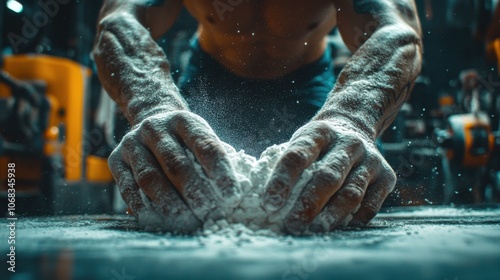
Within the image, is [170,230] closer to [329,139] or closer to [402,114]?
[329,139]

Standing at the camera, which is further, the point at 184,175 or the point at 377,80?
the point at 377,80

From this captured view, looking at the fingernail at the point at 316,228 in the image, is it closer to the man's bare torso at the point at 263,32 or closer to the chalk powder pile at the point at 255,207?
the chalk powder pile at the point at 255,207

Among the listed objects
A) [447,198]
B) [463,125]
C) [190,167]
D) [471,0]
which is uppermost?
[471,0]

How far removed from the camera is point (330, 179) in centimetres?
74

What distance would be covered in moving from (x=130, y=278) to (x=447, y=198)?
3.57m

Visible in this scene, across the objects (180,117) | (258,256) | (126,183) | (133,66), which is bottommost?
(258,256)

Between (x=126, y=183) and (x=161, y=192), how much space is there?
0.13 m

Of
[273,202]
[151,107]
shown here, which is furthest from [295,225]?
[151,107]

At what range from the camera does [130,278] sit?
1.49ft

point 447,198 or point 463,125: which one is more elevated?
point 463,125

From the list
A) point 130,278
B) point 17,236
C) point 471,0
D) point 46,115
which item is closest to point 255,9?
point 17,236

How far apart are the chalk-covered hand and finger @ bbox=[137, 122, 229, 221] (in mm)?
95

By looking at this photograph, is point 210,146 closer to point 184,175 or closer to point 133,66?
point 184,175

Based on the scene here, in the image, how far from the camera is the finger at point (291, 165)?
713 millimetres
